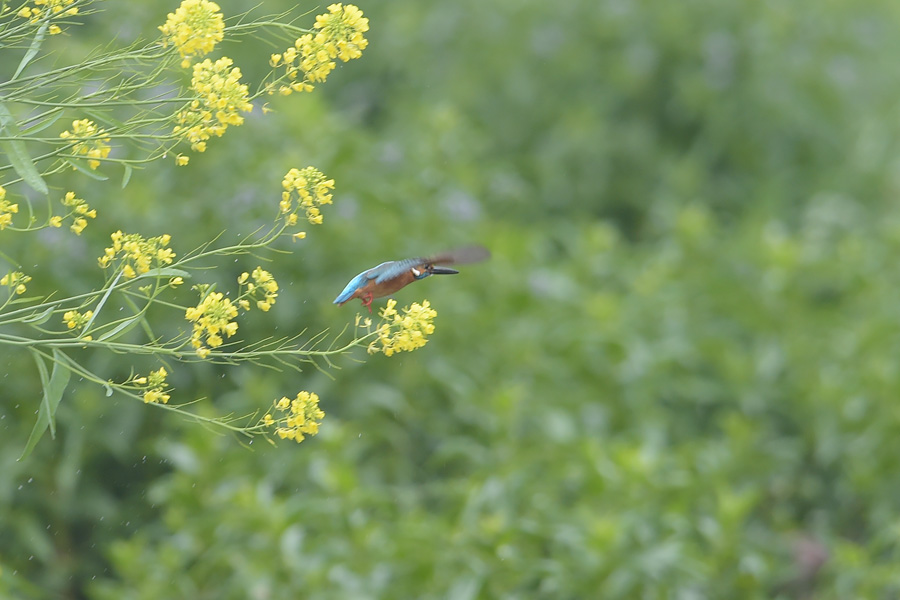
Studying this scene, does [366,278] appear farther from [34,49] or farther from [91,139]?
[34,49]

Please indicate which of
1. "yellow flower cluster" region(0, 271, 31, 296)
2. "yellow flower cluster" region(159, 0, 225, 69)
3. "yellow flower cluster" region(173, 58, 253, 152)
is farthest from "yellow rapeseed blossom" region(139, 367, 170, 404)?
"yellow flower cluster" region(159, 0, 225, 69)

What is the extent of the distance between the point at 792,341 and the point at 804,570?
1168 millimetres

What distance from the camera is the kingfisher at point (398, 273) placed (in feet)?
5.64

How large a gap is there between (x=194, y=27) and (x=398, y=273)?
1.64ft

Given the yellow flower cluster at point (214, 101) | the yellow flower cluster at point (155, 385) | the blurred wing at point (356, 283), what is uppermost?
the yellow flower cluster at point (214, 101)

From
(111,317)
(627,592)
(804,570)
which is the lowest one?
(804,570)

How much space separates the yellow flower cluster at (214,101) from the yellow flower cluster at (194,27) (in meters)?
0.03

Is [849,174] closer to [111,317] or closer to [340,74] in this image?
[340,74]

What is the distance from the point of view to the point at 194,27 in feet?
5.11

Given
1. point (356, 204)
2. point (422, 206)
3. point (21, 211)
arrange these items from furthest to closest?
point (422, 206) → point (356, 204) → point (21, 211)

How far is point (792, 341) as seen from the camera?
177 inches

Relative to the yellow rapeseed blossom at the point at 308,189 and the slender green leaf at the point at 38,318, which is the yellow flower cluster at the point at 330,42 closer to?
the yellow rapeseed blossom at the point at 308,189

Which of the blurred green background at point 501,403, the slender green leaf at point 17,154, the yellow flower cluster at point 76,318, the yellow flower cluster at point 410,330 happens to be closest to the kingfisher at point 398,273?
the yellow flower cluster at point 410,330

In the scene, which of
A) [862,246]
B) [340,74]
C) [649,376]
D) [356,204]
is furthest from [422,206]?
[340,74]
